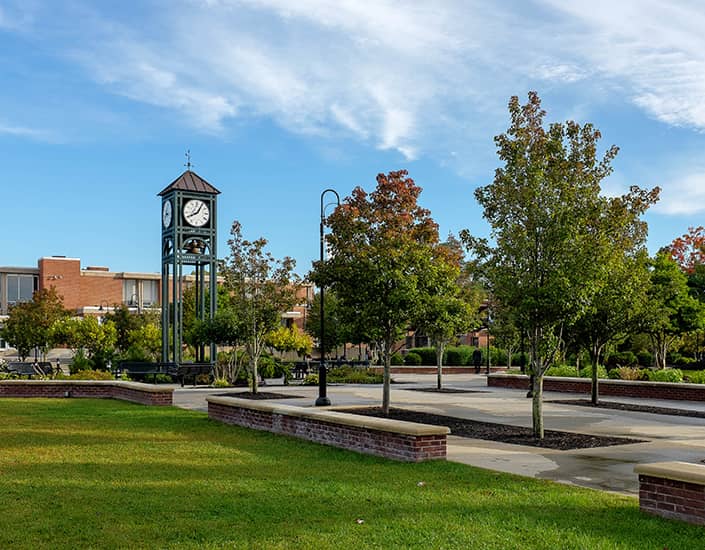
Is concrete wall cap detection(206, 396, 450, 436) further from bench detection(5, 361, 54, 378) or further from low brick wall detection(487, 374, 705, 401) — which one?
bench detection(5, 361, 54, 378)

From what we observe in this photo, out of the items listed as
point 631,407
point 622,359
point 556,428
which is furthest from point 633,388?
point 622,359

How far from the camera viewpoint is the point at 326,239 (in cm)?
1839

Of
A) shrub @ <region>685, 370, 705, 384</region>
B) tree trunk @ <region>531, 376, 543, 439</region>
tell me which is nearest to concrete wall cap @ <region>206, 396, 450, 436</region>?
tree trunk @ <region>531, 376, 543, 439</region>

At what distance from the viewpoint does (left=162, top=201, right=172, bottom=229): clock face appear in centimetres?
3281

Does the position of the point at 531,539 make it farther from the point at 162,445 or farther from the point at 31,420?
the point at 31,420

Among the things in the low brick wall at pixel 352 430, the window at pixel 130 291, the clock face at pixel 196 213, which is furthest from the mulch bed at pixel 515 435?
the window at pixel 130 291

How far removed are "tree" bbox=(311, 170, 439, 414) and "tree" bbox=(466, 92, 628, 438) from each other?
2675 millimetres

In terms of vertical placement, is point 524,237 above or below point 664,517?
above

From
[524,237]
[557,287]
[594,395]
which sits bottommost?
[594,395]

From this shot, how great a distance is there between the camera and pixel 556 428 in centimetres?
1653

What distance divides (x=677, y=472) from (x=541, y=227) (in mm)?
6783

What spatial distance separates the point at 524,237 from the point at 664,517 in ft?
22.1

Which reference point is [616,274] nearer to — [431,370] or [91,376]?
[91,376]

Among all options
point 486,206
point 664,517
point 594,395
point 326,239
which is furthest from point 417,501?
point 594,395
